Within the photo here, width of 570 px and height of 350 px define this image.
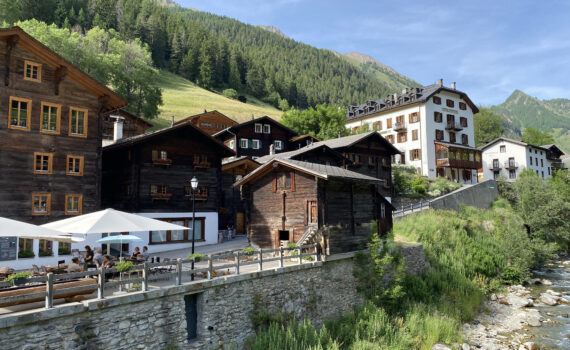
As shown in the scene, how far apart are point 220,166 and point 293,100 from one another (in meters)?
97.7

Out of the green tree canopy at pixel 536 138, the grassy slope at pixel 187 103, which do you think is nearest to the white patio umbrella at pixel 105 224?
the grassy slope at pixel 187 103

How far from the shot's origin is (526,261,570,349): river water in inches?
754

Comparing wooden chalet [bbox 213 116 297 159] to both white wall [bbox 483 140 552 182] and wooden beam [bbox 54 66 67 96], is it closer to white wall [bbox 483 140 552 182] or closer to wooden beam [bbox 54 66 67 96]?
wooden beam [bbox 54 66 67 96]

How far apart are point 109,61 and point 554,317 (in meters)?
53.2

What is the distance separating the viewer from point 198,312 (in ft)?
43.4

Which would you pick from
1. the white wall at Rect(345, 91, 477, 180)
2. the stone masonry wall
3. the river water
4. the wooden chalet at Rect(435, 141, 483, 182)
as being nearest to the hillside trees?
the white wall at Rect(345, 91, 477, 180)

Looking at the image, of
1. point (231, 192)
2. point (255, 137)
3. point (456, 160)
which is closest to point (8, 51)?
point (231, 192)

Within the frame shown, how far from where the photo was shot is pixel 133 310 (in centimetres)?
1127

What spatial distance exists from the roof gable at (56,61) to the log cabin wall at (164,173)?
11.7 feet

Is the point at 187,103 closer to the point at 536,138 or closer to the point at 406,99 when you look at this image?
the point at 406,99

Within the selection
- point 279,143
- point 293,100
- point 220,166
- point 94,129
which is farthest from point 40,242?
point 293,100

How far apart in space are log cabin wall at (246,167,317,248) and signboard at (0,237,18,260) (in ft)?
38.3

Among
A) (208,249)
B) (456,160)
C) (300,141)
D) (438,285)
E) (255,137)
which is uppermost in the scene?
(255,137)

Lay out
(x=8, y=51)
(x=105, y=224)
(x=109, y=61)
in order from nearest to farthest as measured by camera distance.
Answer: (x=105, y=224)
(x=8, y=51)
(x=109, y=61)
